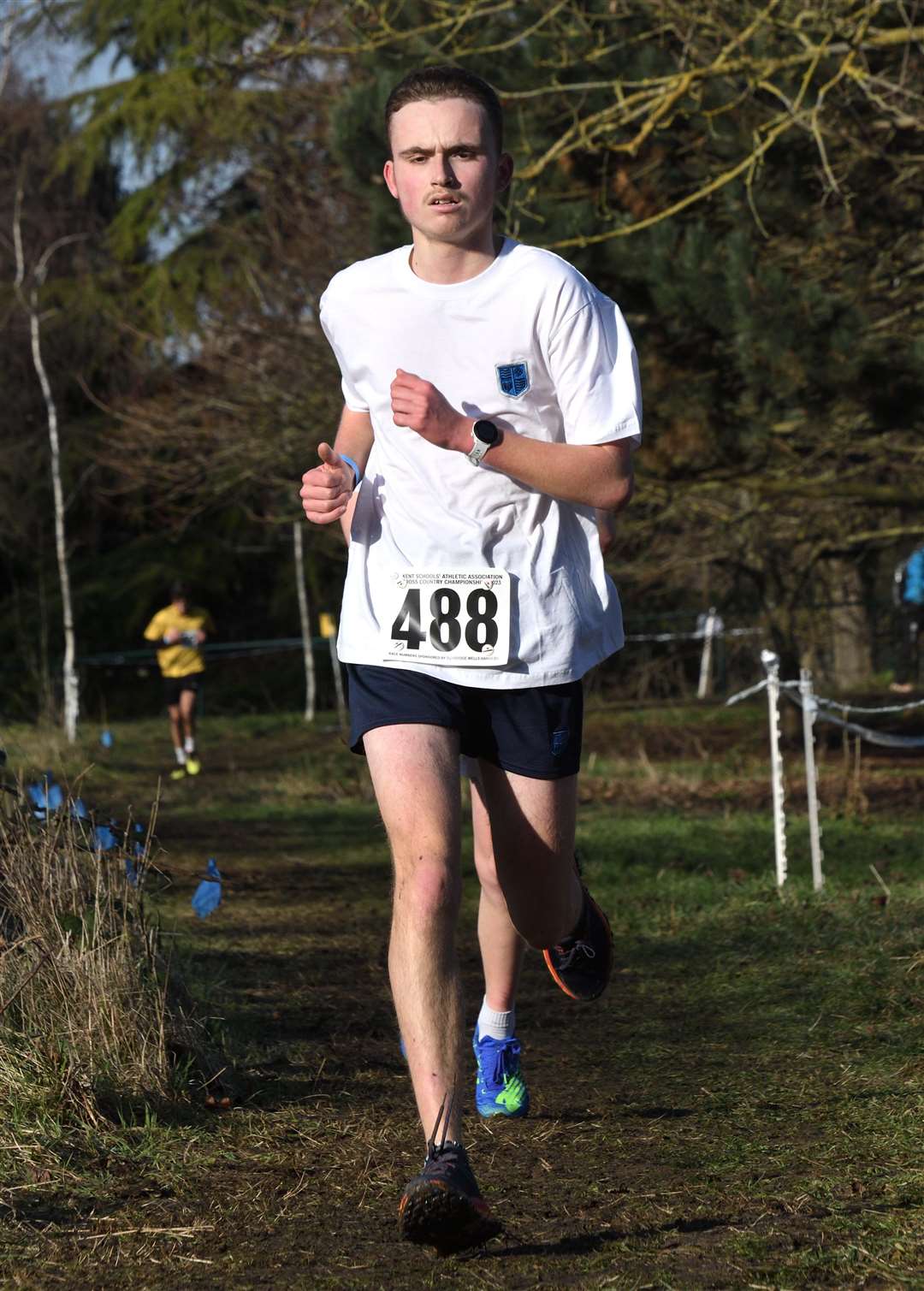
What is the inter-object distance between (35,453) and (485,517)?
2486 cm

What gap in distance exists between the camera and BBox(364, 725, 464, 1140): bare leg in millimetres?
3168

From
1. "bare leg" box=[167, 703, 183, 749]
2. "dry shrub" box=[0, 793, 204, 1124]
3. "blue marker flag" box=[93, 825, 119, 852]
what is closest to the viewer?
"dry shrub" box=[0, 793, 204, 1124]

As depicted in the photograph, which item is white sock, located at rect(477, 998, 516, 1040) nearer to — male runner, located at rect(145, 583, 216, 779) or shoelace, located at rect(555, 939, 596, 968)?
shoelace, located at rect(555, 939, 596, 968)

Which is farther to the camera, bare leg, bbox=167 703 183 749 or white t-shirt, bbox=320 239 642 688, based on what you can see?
bare leg, bbox=167 703 183 749

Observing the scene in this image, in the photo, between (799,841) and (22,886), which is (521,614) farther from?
(799,841)

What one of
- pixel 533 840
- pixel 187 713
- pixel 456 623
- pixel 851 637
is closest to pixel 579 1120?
pixel 533 840

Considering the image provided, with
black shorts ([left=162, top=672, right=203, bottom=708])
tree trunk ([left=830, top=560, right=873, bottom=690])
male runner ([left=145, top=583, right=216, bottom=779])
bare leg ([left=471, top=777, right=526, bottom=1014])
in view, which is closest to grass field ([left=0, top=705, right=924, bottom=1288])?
bare leg ([left=471, top=777, right=526, bottom=1014])

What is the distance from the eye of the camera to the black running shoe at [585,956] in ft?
13.1

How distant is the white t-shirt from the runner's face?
4.0 inches

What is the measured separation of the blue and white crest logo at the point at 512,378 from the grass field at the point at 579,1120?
1.27m

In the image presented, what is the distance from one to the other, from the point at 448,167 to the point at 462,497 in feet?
2.13

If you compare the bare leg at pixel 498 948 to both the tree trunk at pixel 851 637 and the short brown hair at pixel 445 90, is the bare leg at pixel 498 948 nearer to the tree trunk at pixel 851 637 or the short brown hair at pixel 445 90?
the short brown hair at pixel 445 90

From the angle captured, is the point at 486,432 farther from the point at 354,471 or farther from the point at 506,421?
the point at 354,471

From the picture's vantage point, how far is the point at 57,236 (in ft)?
97.1
